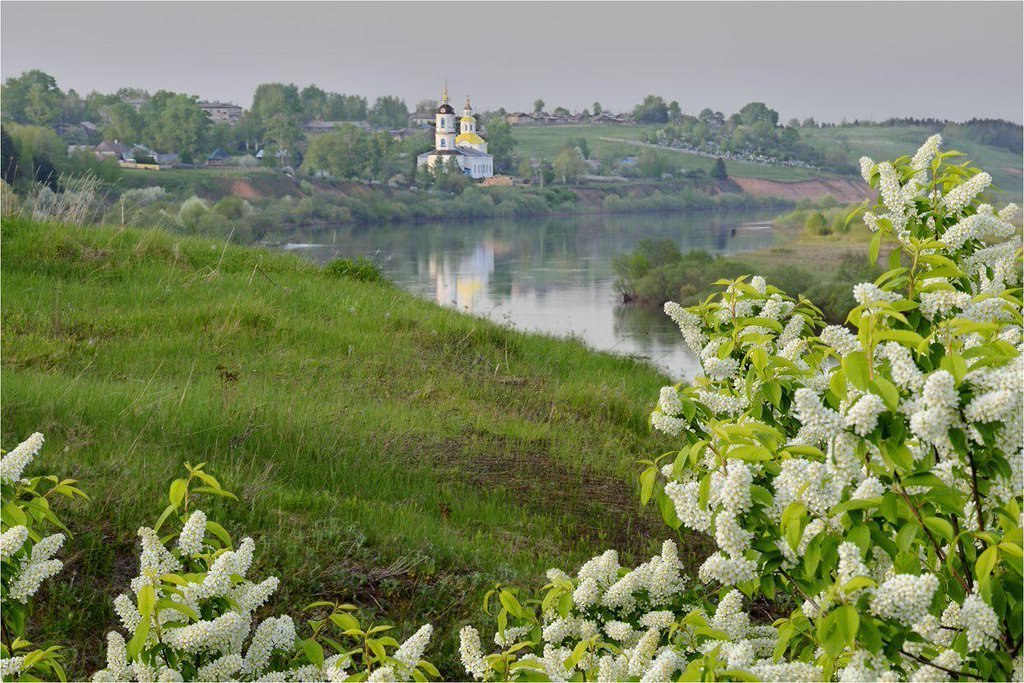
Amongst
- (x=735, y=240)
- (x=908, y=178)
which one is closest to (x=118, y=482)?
(x=908, y=178)

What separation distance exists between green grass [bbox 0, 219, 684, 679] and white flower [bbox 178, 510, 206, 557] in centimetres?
153

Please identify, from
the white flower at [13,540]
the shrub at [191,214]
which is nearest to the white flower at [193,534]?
the white flower at [13,540]

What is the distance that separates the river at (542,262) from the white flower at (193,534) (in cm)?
768

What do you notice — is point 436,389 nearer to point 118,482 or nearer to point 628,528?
point 628,528

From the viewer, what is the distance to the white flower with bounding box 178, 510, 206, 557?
2127 mm

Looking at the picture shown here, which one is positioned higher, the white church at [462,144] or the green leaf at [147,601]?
the white church at [462,144]

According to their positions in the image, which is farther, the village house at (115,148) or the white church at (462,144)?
the white church at (462,144)

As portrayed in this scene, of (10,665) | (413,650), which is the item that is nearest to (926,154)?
(413,650)

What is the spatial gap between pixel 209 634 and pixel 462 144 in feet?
133

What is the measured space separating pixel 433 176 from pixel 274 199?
9.03 meters

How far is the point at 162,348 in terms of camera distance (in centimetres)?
696

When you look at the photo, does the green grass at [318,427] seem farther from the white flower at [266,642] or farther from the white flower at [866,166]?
the white flower at [866,166]

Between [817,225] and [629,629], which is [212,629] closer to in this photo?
[629,629]

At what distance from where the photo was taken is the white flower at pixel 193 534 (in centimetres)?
213
